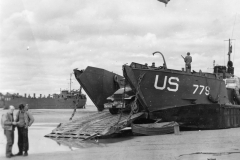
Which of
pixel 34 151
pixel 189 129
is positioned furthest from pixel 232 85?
pixel 34 151

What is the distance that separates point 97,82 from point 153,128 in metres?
4.87

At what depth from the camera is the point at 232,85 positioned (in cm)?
2038

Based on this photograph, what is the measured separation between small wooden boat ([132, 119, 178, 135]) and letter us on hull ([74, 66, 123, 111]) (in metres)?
4.32

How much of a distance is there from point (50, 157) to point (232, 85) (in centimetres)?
1556

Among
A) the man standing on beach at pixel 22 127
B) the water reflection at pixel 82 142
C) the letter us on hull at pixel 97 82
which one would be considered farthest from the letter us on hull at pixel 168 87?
the man standing on beach at pixel 22 127

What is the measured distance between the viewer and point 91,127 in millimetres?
12461

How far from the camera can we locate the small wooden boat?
41.8 feet

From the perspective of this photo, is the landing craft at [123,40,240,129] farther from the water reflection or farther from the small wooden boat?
the water reflection

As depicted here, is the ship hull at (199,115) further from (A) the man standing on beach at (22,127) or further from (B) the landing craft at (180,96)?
(A) the man standing on beach at (22,127)

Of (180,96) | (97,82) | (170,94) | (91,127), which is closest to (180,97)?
(180,96)

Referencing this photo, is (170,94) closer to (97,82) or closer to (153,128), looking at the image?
(153,128)

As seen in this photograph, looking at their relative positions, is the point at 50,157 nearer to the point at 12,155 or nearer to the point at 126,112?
the point at 12,155

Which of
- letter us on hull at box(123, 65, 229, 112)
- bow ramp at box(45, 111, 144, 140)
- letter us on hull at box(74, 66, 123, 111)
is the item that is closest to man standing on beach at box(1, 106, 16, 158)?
bow ramp at box(45, 111, 144, 140)

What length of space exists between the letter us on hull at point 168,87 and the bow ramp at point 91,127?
2.87ft
